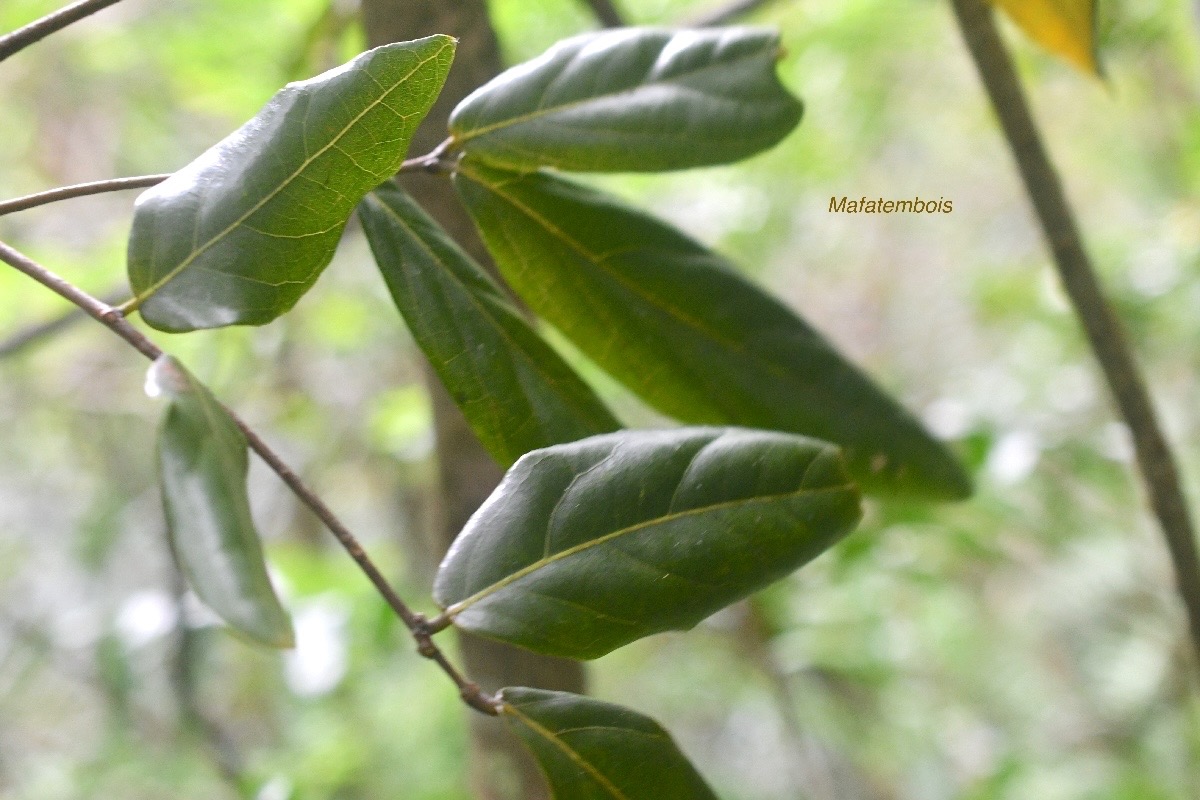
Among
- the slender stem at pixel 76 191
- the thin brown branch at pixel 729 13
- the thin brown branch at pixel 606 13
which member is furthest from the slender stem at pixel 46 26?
the thin brown branch at pixel 729 13

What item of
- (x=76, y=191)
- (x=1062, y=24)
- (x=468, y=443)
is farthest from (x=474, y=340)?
(x=1062, y=24)

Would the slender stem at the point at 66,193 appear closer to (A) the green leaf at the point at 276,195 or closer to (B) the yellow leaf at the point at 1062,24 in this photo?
(A) the green leaf at the point at 276,195

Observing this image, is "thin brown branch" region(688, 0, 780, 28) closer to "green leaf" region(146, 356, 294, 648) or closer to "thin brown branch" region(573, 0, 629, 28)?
"thin brown branch" region(573, 0, 629, 28)

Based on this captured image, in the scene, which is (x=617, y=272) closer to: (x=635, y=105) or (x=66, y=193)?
(x=635, y=105)

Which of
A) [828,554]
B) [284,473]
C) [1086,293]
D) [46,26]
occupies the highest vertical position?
[46,26]

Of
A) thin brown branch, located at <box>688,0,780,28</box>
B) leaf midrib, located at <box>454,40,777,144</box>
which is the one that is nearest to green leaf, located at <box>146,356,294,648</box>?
leaf midrib, located at <box>454,40,777,144</box>

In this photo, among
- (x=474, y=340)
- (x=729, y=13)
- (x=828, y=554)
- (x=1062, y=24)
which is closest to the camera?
(x=474, y=340)

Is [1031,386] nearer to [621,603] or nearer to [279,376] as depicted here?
[279,376]
